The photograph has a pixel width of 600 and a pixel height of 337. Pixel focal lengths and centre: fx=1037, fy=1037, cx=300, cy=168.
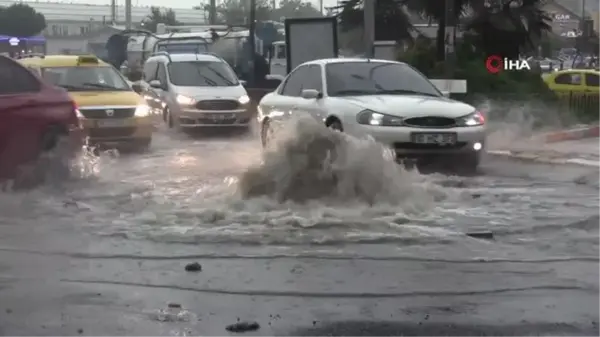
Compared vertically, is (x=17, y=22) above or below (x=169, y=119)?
above

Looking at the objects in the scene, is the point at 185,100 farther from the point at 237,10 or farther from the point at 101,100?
the point at 237,10

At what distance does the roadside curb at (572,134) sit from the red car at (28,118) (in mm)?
8745

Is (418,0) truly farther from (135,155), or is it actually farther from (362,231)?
(362,231)

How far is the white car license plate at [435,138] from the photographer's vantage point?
39.7 ft

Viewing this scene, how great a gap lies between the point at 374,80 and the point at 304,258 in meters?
6.43

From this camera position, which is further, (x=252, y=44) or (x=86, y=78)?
(x=252, y=44)

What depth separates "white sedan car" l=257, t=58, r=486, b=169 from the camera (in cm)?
1212

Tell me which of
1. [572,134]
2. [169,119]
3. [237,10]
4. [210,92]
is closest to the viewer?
[572,134]

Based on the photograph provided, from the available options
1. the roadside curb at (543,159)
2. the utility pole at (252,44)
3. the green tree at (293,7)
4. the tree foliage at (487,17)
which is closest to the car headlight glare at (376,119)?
the roadside curb at (543,159)

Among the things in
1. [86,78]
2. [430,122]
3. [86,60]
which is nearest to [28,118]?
[430,122]

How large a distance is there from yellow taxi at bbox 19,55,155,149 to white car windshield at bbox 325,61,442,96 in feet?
12.1

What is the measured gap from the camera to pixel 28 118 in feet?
36.6

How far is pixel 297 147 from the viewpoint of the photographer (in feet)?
31.7

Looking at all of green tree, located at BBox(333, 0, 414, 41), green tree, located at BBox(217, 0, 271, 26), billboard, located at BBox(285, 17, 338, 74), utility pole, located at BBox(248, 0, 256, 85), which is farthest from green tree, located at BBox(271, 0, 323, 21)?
billboard, located at BBox(285, 17, 338, 74)
